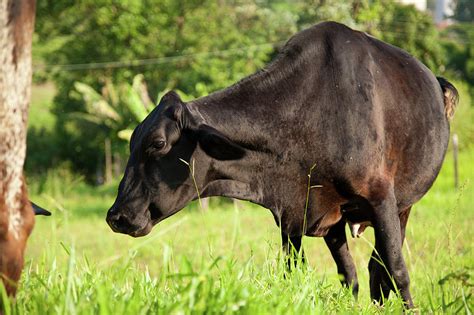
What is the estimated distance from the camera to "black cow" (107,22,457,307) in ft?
15.8

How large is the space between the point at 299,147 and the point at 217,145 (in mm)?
528

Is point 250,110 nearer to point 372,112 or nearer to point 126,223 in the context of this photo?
point 372,112

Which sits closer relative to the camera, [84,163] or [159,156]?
[159,156]

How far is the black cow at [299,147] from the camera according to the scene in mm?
4801

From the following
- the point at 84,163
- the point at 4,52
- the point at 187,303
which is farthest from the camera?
the point at 84,163

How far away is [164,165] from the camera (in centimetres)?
480

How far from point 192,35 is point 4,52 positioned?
39593 mm

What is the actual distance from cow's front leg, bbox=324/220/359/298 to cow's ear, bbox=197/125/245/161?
1070 millimetres

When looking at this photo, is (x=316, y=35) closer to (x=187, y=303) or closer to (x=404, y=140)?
(x=404, y=140)

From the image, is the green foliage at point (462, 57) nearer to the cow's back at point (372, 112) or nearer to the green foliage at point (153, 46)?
the green foliage at point (153, 46)

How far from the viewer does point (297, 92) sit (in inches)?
203

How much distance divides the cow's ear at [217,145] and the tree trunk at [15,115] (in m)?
1.48

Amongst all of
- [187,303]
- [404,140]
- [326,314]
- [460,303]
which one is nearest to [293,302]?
[326,314]

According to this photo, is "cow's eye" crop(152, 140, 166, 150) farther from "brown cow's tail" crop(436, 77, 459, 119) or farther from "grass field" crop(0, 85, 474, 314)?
"brown cow's tail" crop(436, 77, 459, 119)
